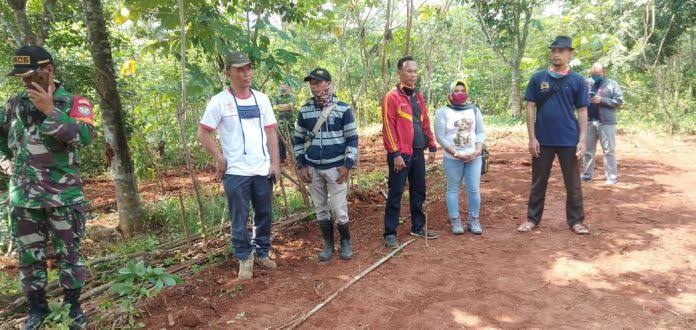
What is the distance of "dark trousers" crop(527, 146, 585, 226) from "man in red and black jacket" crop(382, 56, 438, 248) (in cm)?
121

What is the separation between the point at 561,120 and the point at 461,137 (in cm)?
102

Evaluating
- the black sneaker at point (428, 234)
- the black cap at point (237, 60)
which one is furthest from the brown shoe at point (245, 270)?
the black sneaker at point (428, 234)

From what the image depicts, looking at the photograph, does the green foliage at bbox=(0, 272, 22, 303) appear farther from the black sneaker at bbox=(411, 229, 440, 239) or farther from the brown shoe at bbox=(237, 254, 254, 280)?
the black sneaker at bbox=(411, 229, 440, 239)

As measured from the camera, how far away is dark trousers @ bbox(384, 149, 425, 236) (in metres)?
4.12

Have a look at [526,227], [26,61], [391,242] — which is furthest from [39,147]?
[526,227]

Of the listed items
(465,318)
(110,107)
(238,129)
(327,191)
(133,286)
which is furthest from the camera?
(110,107)

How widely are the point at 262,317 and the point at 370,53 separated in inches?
181

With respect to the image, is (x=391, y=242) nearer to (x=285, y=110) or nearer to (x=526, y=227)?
(x=526, y=227)

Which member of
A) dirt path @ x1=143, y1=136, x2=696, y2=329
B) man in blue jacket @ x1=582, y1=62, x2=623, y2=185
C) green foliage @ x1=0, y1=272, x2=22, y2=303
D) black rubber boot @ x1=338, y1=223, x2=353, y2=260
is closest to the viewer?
dirt path @ x1=143, y1=136, x2=696, y2=329

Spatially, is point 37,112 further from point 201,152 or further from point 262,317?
point 201,152

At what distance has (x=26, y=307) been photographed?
9.91ft

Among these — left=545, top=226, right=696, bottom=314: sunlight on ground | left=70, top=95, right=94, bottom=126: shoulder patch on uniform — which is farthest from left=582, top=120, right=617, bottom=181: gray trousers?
left=70, top=95, right=94, bottom=126: shoulder patch on uniform

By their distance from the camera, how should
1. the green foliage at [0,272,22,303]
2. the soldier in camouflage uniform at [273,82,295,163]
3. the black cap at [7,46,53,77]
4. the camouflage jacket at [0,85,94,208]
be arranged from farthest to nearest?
the soldier in camouflage uniform at [273,82,295,163]
the green foliage at [0,272,22,303]
the camouflage jacket at [0,85,94,208]
the black cap at [7,46,53,77]

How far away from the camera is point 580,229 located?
427 centimetres
